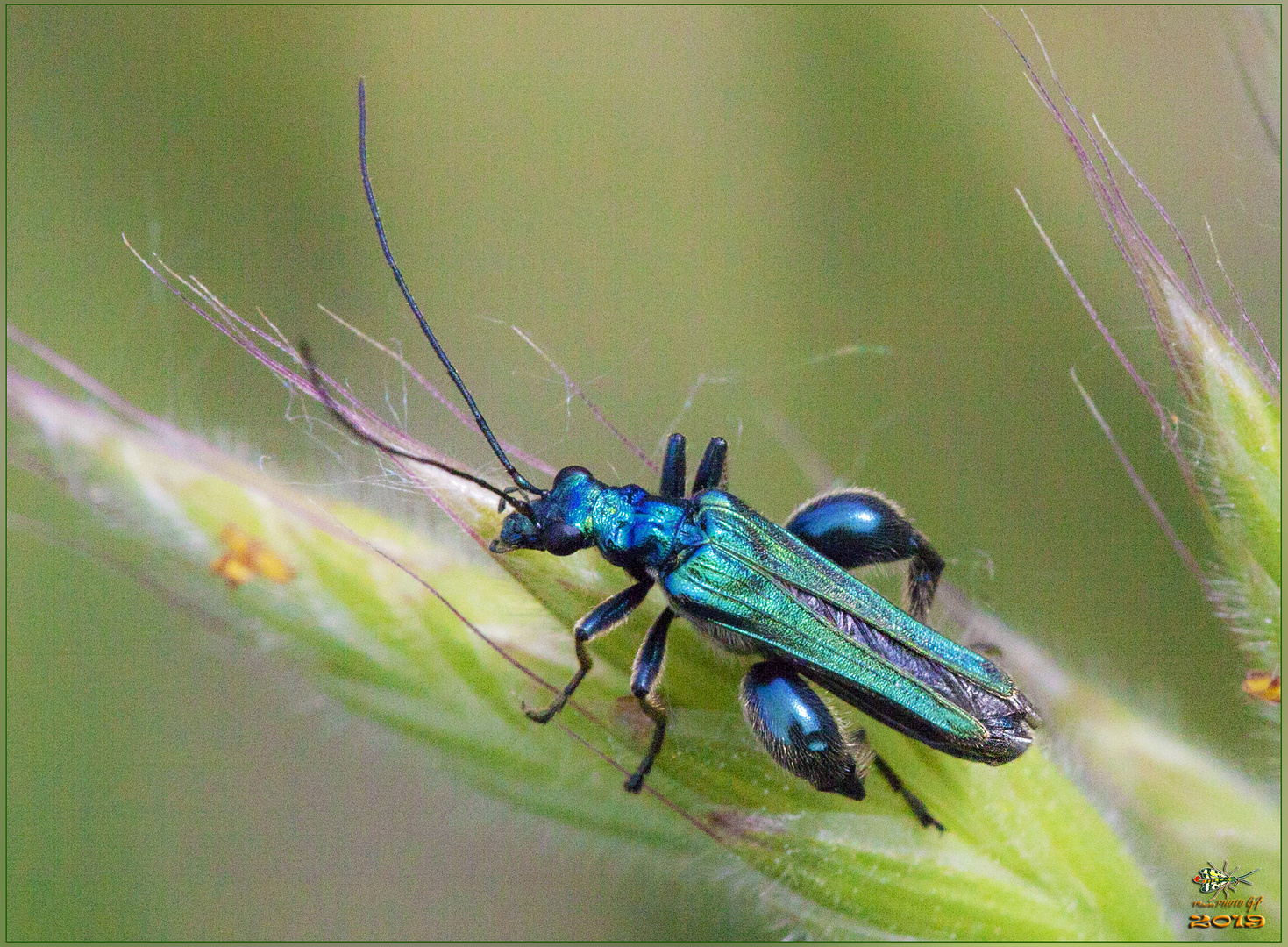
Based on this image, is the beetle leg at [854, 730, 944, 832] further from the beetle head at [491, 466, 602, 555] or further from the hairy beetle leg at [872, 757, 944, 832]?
the beetle head at [491, 466, 602, 555]

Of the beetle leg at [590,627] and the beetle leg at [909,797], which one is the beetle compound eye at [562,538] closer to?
the beetle leg at [590,627]

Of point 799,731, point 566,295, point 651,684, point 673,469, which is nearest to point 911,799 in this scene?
point 799,731

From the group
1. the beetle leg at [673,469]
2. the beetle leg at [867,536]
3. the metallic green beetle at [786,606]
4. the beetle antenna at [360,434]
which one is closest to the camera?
the beetle antenna at [360,434]

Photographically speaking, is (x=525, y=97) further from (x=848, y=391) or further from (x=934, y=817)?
(x=934, y=817)

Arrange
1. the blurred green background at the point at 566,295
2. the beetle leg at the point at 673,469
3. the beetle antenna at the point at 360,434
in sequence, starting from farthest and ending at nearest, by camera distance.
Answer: the blurred green background at the point at 566,295 < the beetle leg at the point at 673,469 < the beetle antenna at the point at 360,434

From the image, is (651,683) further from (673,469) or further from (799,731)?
(673,469)

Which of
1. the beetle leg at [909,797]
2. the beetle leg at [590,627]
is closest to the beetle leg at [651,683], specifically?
the beetle leg at [590,627]

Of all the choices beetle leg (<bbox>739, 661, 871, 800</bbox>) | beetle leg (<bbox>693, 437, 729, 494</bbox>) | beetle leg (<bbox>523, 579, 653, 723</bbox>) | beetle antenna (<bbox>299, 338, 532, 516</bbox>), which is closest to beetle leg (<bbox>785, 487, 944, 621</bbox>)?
beetle leg (<bbox>693, 437, 729, 494</bbox>)

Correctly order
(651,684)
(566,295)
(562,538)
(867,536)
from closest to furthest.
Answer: (651,684)
(562,538)
(867,536)
(566,295)
